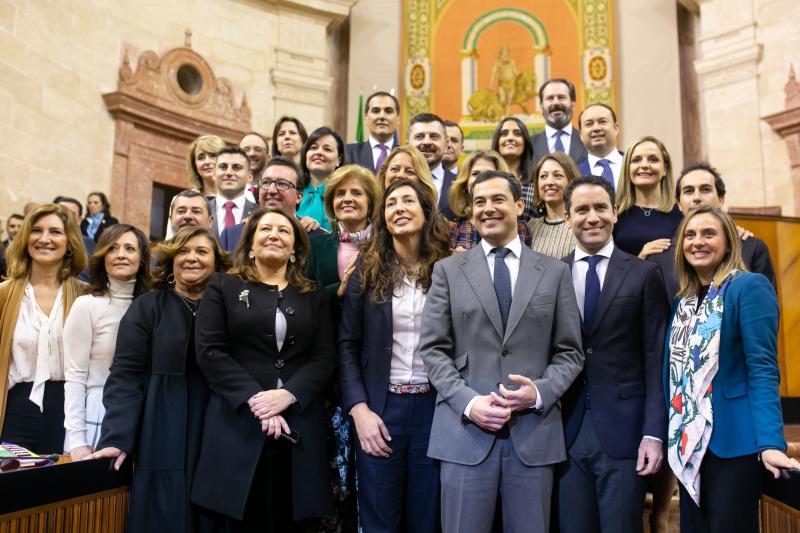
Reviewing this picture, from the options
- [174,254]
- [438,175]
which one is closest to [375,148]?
[438,175]

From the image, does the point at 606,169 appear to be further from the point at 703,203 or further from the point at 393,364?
the point at 393,364

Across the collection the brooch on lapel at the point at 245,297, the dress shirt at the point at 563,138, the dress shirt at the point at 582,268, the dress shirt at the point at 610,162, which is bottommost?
the brooch on lapel at the point at 245,297

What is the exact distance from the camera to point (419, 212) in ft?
9.87

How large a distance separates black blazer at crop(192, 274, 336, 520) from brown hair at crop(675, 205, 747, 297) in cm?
133

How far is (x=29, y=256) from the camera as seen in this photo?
135 inches

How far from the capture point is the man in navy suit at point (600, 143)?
171 inches

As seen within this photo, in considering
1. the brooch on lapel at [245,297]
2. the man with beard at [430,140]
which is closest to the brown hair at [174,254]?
the brooch on lapel at [245,297]

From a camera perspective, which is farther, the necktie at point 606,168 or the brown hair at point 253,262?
the necktie at point 606,168

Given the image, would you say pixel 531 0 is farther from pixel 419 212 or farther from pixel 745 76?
pixel 419 212

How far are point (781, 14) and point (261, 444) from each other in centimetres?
819

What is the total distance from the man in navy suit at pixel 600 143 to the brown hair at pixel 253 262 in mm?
1952

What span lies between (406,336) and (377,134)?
2285 millimetres

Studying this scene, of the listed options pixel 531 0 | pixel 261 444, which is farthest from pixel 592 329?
pixel 531 0

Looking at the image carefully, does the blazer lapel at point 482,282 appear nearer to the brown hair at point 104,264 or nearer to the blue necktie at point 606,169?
the brown hair at point 104,264
